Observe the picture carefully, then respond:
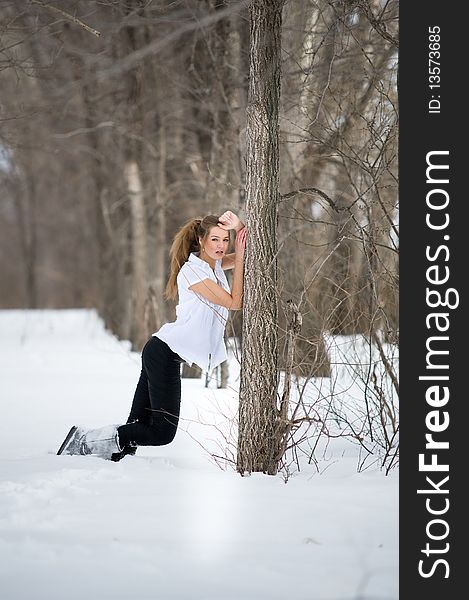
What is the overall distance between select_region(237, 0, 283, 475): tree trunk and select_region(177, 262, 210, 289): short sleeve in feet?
1.02

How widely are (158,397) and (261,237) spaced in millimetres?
1271

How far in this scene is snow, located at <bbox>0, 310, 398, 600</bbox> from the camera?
163 inches

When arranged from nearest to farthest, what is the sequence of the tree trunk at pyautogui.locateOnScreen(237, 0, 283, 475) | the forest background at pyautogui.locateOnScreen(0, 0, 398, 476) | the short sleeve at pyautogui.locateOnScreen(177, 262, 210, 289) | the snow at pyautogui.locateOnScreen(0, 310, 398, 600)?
the snow at pyautogui.locateOnScreen(0, 310, 398, 600)
the tree trunk at pyautogui.locateOnScreen(237, 0, 283, 475)
the short sleeve at pyautogui.locateOnScreen(177, 262, 210, 289)
the forest background at pyautogui.locateOnScreen(0, 0, 398, 476)

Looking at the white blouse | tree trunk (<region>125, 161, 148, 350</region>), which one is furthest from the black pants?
tree trunk (<region>125, 161, 148, 350</region>)

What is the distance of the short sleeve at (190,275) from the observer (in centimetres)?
592

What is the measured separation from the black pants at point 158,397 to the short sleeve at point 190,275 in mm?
433

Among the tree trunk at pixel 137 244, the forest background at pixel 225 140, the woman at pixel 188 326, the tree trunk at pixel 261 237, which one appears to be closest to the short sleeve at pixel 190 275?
the woman at pixel 188 326

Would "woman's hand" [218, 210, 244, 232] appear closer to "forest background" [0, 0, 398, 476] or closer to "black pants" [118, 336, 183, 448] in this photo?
"forest background" [0, 0, 398, 476]

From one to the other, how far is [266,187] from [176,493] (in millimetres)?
1899

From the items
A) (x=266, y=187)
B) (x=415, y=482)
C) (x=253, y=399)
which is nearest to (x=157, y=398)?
(x=253, y=399)

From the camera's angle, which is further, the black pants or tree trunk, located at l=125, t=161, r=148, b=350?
tree trunk, located at l=125, t=161, r=148, b=350

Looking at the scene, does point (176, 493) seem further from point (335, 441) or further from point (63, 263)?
point (63, 263)

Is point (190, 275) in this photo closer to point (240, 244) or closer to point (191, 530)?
point (240, 244)

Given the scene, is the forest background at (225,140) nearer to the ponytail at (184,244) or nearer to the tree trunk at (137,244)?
the tree trunk at (137,244)
